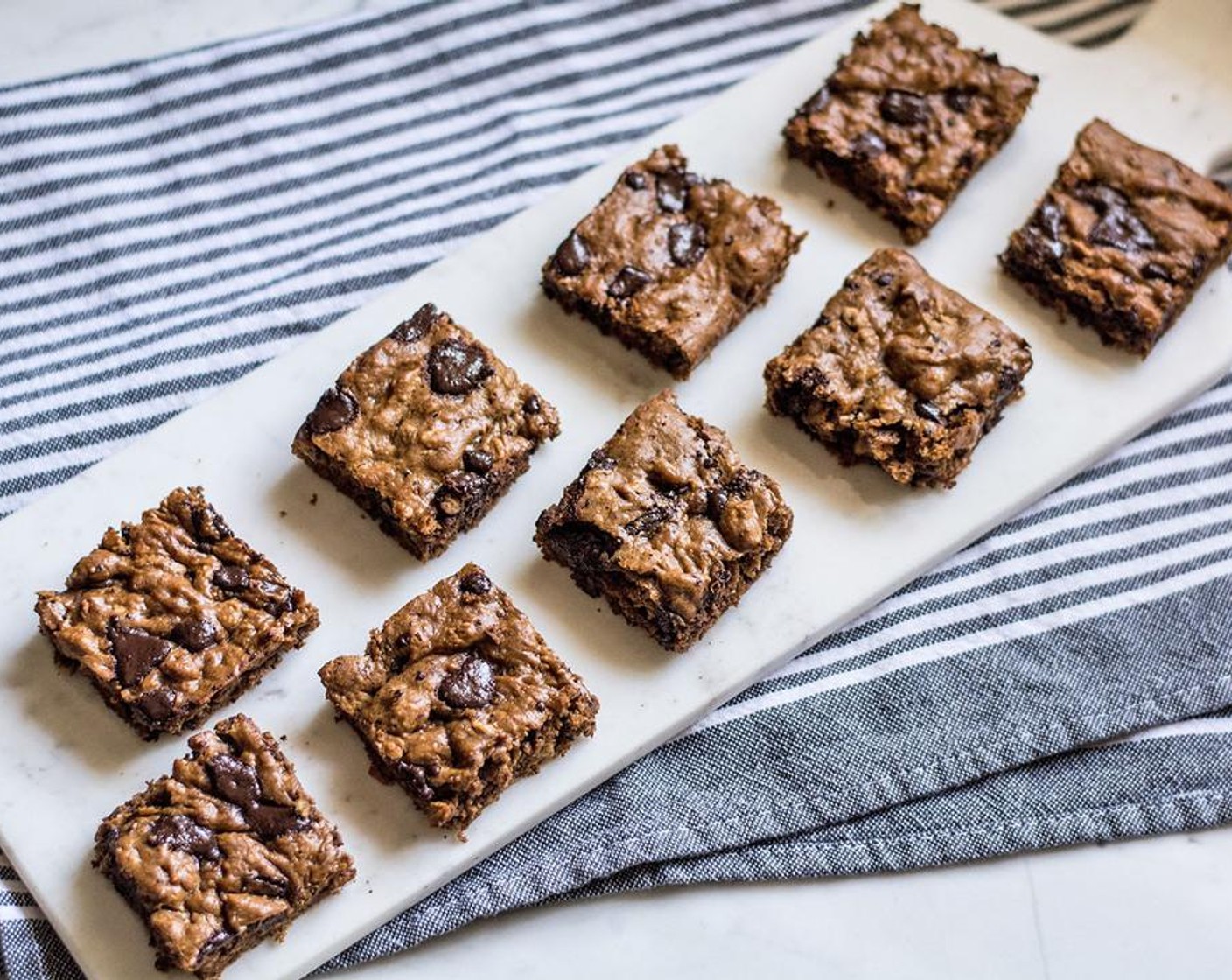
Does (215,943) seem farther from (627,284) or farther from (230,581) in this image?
(627,284)

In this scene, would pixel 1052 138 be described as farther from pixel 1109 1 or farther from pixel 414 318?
pixel 414 318

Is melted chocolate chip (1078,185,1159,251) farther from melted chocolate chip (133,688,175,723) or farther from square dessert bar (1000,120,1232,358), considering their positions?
melted chocolate chip (133,688,175,723)

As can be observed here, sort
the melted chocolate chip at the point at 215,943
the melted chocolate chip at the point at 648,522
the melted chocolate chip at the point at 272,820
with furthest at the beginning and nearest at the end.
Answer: the melted chocolate chip at the point at 648,522 → the melted chocolate chip at the point at 272,820 → the melted chocolate chip at the point at 215,943

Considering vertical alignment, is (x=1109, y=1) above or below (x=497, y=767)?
above

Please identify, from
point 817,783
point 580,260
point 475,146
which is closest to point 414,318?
point 580,260

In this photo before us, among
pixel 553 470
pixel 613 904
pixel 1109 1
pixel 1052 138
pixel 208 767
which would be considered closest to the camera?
pixel 208 767

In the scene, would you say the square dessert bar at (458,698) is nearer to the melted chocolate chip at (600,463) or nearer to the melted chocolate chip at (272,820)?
the melted chocolate chip at (272,820)

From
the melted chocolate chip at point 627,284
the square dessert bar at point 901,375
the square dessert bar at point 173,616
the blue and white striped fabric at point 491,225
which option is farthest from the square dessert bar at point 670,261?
the square dessert bar at point 173,616
